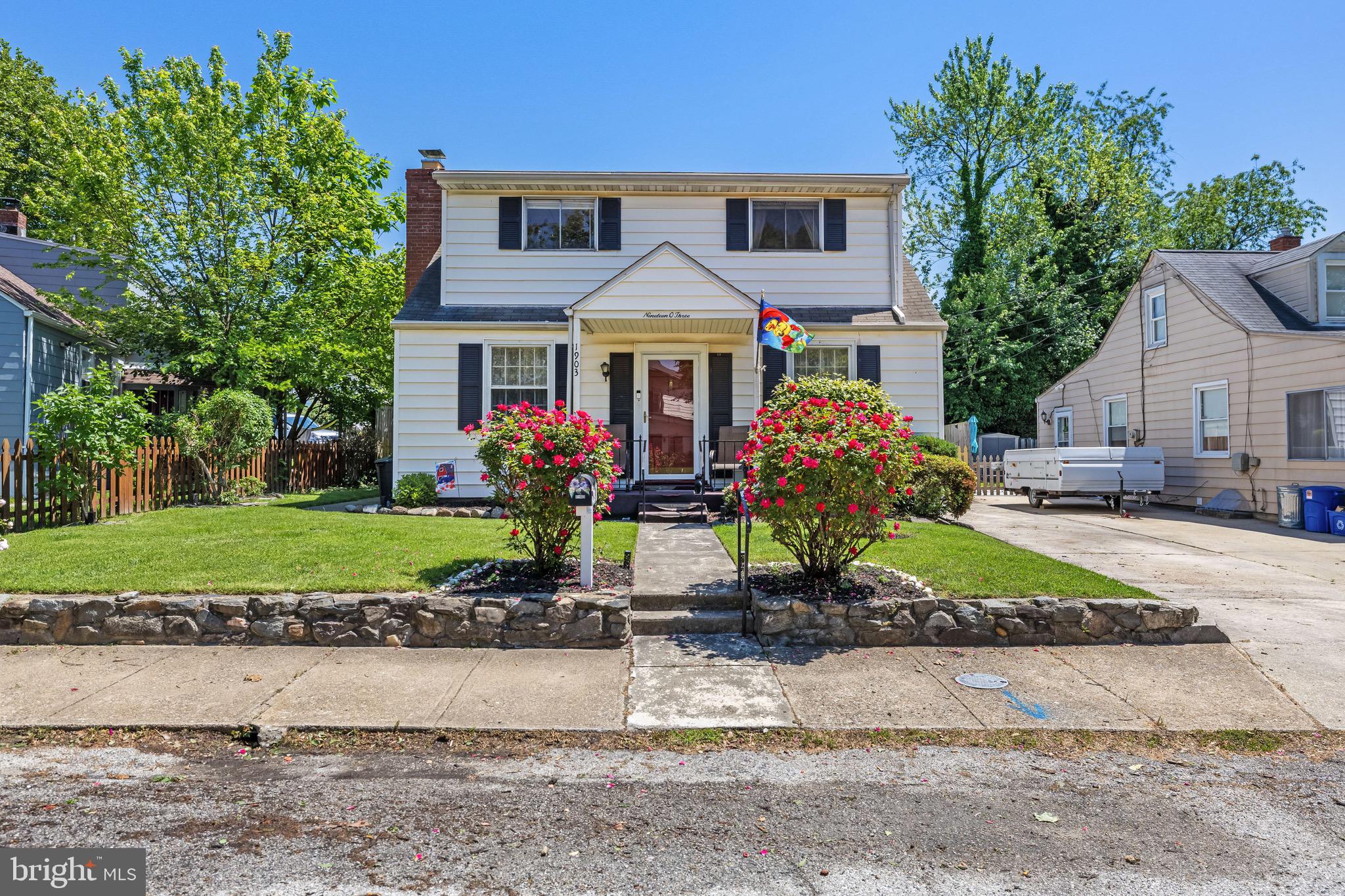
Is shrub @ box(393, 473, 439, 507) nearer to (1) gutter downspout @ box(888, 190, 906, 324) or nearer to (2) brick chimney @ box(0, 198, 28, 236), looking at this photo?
(1) gutter downspout @ box(888, 190, 906, 324)

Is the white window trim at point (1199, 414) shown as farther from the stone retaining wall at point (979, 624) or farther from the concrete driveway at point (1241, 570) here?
the stone retaining wall at point (979, 624)

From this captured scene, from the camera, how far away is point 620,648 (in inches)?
225

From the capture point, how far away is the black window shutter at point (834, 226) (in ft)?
43.6

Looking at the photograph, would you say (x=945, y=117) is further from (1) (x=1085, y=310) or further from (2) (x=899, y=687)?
(2) (x=899, y=687)

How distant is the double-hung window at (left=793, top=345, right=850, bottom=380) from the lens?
1290 centimetres

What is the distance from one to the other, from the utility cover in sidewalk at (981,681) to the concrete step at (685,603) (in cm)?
187

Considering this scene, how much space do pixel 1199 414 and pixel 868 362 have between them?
825 centimetres

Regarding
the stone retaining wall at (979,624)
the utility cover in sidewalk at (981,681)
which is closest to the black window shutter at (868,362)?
the stone retaining wall at (979,624)

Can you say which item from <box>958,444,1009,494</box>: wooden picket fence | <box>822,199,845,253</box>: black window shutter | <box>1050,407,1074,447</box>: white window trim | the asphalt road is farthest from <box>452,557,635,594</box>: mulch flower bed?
<box>1050,407,1074,447</box>: white window trim

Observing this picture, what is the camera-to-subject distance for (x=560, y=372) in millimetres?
12711

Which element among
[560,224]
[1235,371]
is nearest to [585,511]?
[560,224]

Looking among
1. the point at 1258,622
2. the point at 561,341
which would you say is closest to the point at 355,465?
the point at 561,341

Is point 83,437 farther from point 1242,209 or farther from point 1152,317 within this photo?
point 1242,209

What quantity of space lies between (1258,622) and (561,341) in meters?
10.1
